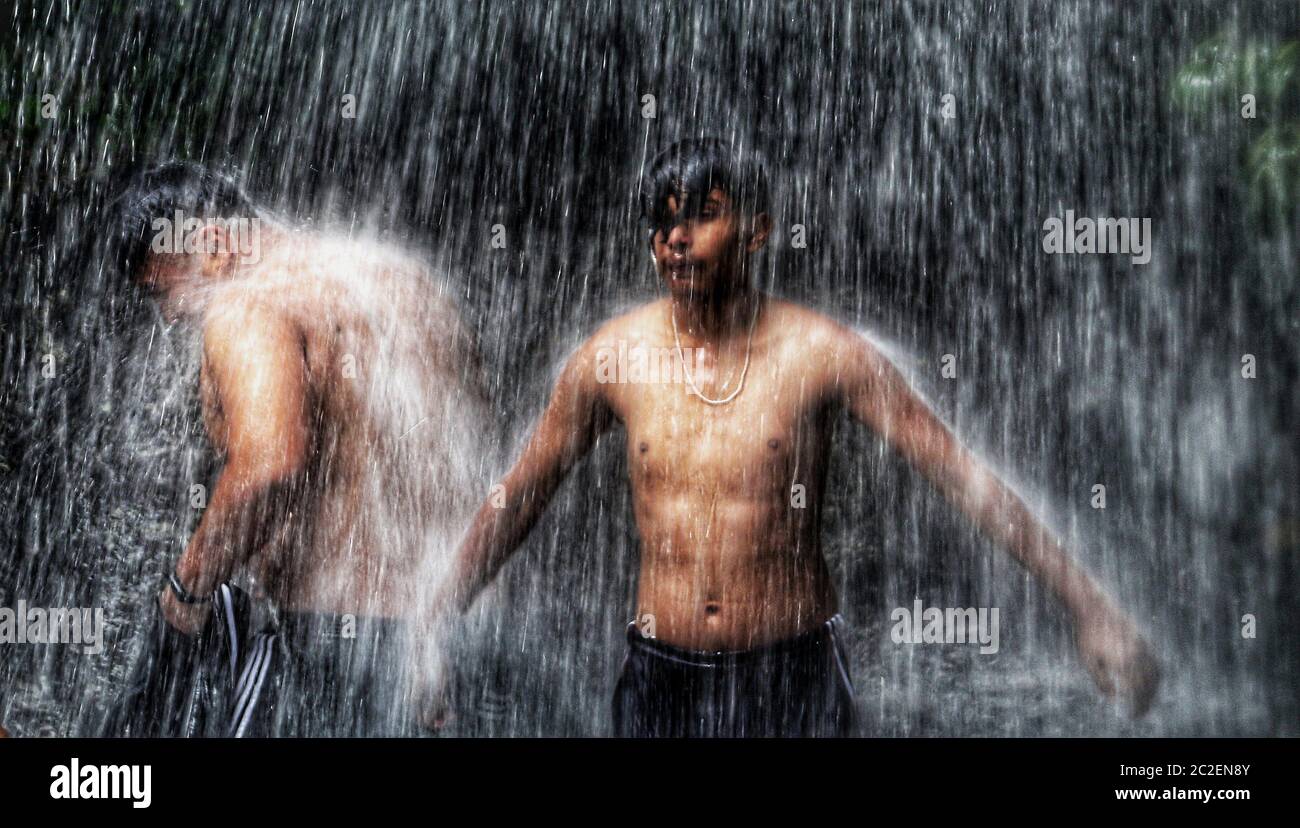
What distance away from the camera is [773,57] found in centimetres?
433

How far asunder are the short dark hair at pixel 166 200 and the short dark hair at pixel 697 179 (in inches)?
59.0

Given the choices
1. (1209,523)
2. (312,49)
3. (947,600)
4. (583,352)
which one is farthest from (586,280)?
(1209,523)

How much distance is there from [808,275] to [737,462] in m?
0.79

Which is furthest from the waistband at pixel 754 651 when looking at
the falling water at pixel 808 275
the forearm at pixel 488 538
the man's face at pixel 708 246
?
the man's face at pixel 708 246

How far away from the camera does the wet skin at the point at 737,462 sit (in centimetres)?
400

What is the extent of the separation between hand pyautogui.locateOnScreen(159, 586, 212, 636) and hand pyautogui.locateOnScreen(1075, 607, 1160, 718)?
3.20 metres

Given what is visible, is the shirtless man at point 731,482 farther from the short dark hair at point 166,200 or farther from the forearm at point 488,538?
the short dark hair at point 166,200

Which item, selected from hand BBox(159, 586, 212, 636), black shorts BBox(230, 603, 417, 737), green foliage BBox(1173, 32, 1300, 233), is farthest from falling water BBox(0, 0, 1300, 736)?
black shorts BBox(230, 603, 417, 737)

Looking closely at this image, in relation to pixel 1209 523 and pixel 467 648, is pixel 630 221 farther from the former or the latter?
pixel 1209 523

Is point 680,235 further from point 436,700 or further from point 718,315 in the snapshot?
point 436,700

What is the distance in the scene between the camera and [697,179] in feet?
13.6

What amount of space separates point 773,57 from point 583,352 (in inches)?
51.9

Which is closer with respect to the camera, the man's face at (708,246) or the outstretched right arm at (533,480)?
the man's face at (708,246)

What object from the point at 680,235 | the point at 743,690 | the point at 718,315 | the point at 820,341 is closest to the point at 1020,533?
the point at 820,341
